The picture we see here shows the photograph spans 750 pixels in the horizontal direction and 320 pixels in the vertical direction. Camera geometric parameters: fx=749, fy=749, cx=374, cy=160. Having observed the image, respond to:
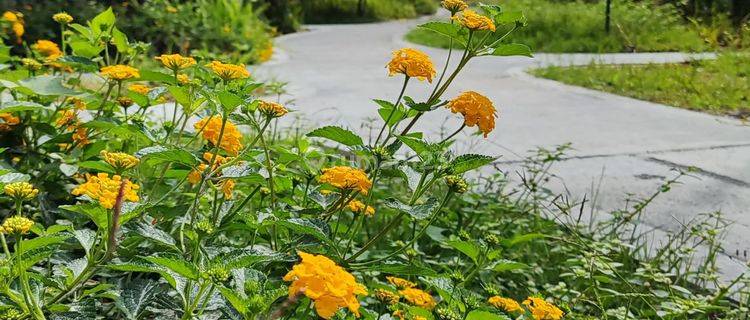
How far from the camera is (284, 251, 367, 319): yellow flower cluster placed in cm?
87

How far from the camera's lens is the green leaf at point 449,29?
→ 1.51 m

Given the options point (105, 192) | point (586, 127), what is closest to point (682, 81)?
point (586, 127)

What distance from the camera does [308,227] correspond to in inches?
47.3

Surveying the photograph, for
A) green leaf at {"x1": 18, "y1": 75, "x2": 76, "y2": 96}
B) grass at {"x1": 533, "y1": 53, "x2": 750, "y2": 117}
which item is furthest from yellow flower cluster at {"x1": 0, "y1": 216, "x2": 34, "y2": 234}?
grass at {"x1": 533, "y1": 53, "x2": 750, "y2": 117}

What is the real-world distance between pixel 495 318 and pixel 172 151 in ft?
2.04

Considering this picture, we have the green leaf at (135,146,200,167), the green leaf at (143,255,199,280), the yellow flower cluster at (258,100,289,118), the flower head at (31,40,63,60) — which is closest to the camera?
the green leaf at (143,255,199,280)

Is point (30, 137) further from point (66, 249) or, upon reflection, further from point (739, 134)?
point (739, 134)

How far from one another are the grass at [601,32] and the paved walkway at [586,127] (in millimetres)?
826

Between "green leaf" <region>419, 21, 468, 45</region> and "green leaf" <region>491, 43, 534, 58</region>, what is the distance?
0.07 m

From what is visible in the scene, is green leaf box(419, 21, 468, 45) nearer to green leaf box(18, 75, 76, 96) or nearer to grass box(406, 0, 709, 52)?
green leaf box(18, 75, 76, 96)

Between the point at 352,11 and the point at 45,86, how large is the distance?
16.6 meters

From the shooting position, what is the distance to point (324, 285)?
2.88 feet

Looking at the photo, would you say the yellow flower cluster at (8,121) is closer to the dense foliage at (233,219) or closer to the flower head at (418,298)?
the dense foliage at (233,219)

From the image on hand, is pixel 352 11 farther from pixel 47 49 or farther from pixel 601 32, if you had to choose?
pixel 47 49
